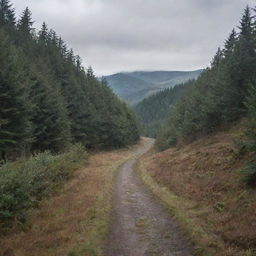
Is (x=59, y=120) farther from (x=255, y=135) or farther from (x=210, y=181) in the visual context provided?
(x=255, y=135)

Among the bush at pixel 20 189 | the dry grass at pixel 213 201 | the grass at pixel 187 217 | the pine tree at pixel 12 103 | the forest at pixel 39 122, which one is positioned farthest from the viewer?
the pine tree at pixel 12 103

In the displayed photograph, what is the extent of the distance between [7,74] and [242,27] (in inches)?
1256

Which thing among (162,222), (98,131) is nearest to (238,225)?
(162,222)

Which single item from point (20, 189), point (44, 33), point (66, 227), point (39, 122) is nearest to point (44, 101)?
point (39, 122)

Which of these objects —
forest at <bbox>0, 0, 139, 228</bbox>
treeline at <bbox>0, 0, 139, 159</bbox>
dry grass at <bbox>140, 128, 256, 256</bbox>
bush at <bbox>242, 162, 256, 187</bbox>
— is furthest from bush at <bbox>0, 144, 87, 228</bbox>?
bush at <bbox>242, 162, 256, 187</bbox>

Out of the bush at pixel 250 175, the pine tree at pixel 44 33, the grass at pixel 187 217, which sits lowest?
the grass at pixel 187 217

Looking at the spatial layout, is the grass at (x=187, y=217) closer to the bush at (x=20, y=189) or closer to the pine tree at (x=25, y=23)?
the bush at (x=20, y=189)

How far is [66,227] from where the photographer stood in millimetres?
13094

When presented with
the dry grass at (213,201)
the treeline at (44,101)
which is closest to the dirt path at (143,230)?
the dry grass at (213,201)

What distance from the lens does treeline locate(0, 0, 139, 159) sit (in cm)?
3253

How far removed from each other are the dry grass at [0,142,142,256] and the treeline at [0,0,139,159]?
17.6 ft

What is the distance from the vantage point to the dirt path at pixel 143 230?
10.2 m

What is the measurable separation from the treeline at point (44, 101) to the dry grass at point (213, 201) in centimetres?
1055

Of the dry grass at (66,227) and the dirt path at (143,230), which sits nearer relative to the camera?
the dirt path at (143,230)
